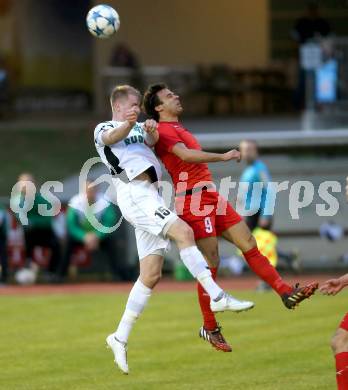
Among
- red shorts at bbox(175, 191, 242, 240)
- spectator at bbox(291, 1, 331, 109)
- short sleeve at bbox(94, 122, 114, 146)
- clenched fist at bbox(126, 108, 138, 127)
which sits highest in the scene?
spectator at bbox(291, 1, 331, 109)

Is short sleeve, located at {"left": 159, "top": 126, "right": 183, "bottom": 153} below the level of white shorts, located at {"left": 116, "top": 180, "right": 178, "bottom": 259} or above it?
above

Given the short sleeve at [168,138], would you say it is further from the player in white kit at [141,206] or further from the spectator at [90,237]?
the spectator at [90,237]

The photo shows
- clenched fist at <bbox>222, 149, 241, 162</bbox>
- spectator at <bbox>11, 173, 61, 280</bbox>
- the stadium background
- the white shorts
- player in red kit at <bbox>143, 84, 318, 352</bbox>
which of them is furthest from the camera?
spectator at <bbox>11, 173, 61, 280</bbox>

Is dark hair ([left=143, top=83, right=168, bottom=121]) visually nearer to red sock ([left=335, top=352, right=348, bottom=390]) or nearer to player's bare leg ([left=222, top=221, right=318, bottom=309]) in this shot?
player's bare leg ([left=222, top=221, right=318, bottom=309])

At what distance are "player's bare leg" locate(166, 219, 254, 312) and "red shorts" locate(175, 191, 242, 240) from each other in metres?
0.22

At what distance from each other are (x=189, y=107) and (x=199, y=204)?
1752 centimetres

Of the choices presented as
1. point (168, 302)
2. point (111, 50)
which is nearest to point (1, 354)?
point (168, 302)

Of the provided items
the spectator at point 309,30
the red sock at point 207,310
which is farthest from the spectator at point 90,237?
the red sock at point 207,310

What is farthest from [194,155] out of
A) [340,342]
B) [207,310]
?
[340,342]

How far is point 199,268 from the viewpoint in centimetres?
1148

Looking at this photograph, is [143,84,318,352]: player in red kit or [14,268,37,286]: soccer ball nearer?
[143,84,318,352]: player in red kit

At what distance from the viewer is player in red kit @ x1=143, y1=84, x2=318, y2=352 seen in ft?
39.0

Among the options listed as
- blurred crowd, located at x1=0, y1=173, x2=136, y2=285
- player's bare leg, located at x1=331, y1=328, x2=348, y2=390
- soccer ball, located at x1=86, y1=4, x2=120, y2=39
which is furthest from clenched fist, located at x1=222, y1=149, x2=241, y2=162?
blurred crowd, located at x1=0, y1=173, x2=136, y2=285

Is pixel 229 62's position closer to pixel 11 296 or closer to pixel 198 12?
pixel 198 12
